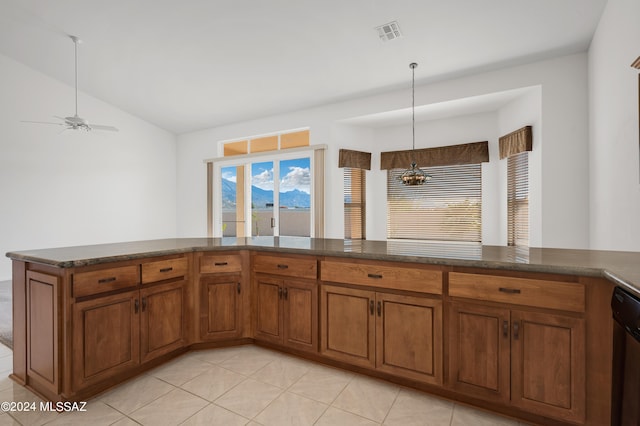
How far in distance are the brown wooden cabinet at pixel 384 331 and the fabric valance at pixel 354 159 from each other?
3.28m

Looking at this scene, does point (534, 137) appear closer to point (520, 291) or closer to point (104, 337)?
point (520, 291)

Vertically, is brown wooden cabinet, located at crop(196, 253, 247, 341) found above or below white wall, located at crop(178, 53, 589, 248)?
below

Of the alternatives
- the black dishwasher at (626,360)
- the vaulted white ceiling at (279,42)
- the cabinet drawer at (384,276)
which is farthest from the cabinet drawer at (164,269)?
the vaulted white ceiling at (279,42)

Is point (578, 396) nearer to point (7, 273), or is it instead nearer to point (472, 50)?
point (472, 50)

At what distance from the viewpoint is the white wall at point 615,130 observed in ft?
7.57

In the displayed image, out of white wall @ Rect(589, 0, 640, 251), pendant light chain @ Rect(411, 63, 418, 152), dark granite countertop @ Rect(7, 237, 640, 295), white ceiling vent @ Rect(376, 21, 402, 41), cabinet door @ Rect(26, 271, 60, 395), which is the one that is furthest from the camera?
pendant light chain @ Rect(411, 63, 418, 152)

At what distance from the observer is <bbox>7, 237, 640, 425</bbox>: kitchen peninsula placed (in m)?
1.56

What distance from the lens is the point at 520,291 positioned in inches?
64.5

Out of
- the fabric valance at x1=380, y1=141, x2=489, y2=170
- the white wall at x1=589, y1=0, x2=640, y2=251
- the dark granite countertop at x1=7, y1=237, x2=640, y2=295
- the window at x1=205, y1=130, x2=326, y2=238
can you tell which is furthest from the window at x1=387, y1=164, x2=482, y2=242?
the dark granite countertop at x1=7, y1=237, x2=640, y2=295

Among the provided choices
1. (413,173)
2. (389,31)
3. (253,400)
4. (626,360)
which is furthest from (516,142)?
(253,400)

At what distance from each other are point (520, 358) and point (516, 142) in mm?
3407

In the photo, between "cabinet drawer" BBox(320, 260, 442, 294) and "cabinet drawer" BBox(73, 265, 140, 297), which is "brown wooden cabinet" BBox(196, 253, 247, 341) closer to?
"cabinet drawer" BBox(73, 265, 140, 297)

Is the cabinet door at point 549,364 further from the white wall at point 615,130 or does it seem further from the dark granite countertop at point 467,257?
the white wall at point 615,130

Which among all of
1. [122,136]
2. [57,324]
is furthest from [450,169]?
[122,136]
